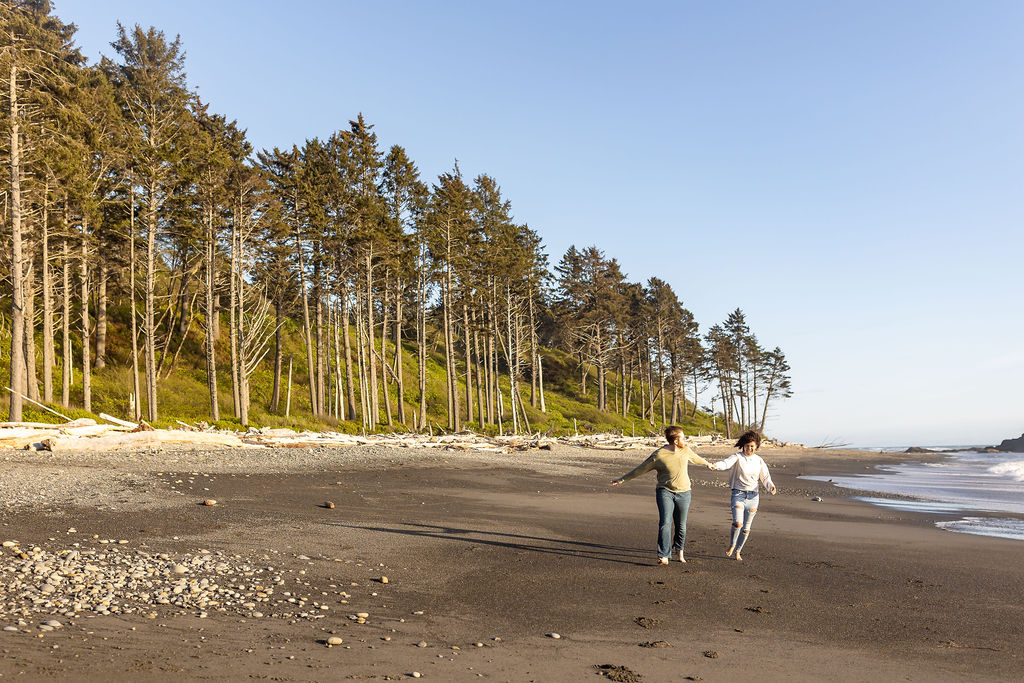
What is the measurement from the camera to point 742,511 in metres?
10.5

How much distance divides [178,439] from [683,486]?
1857 centimetres

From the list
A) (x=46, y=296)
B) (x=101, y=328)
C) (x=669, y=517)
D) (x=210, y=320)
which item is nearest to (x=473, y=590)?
(x=669, y=517)

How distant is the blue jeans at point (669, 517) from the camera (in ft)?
33.0

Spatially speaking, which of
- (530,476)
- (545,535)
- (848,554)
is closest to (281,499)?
(545,535)

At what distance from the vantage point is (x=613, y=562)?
399 inches

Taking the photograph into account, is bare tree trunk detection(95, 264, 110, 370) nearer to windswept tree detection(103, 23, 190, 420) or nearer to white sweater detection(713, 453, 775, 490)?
windswept tree detection(103, 23, 190, 420)

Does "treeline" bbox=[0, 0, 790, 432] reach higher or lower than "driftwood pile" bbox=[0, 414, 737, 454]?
higher

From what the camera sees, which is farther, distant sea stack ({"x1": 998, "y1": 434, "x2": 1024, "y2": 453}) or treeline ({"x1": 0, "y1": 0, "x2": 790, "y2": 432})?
distant sea stack ({"x1": 998, "y1": 434, "x2": 1024, "y2": 453})

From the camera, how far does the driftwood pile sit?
19.7 m

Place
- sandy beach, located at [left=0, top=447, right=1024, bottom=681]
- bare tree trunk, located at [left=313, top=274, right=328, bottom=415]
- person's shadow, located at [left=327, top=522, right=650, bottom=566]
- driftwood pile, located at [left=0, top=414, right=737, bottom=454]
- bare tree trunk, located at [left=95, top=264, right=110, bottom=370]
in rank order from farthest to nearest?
bare tree trunk, located at [left=95, top=264, right=110, bottom=370], bare tree trunk, located at [left=313, top=274, right=328, bottom=415], driftwood pile, located at [left=0, top=414, right=737, bottom=454], person's shadow, located at [left=327, top=522, right=650, bottom=566], sandy beach, located at [left=0, top=447, right=1024, bottom=681]

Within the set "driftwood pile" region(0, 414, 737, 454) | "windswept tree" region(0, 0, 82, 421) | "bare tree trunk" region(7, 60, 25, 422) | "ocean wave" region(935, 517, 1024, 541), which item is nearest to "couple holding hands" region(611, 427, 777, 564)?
"ocean wave" region(935, 517, 1024, 541)

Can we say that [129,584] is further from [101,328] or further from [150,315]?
[101,328]

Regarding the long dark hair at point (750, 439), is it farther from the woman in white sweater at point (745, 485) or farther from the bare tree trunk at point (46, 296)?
the bare tree trunk at point (46, 296)

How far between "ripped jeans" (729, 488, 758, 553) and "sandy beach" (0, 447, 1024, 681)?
1.59 feet
